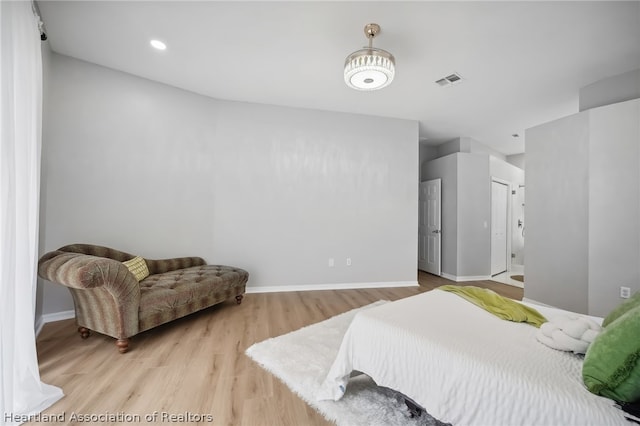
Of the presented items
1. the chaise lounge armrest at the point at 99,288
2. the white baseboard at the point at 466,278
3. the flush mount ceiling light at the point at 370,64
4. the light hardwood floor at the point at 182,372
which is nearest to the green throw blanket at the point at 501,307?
the light hardwood floor at the point at 182,372

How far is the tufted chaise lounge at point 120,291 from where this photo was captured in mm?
1856

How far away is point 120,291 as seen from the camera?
1.98m

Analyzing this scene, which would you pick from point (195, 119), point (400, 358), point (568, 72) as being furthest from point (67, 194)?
point (568, 72)

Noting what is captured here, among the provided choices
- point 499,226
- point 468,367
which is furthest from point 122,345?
point 499,226

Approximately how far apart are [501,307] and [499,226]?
448 cm

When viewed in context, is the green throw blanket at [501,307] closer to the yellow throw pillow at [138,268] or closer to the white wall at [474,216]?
the yellow throw pillow at [138,268]

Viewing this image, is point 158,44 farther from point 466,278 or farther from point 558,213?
point 466,278

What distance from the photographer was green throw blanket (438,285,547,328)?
154 cm

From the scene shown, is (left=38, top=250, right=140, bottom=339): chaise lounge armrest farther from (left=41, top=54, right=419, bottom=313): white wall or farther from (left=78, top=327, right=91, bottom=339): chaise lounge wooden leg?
(left=41, top=54, right=419, bottom=313): white wall

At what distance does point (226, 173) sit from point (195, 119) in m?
0.82

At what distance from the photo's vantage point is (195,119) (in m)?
3.46

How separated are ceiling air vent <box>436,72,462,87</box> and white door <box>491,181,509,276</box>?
2.95 m

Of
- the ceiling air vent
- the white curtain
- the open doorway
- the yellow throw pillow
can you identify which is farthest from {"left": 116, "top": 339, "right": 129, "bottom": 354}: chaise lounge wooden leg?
the open doorway

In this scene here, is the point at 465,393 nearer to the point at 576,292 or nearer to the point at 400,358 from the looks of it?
the point at 400,358
